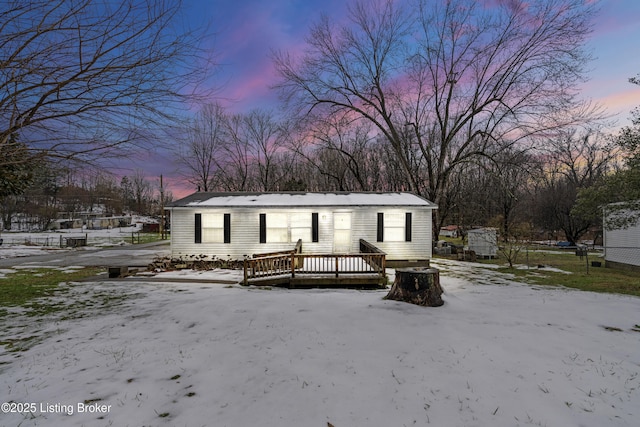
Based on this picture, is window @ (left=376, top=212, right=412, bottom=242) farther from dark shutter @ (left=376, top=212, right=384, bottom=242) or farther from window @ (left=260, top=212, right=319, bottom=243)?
window @ (left=260, top=212, right=319, bottom=243)

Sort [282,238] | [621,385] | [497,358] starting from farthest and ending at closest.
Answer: [282,238]
[497,358]
[621,385]

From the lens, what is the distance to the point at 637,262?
15711 millimetres

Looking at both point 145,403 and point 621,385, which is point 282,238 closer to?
point 145,403

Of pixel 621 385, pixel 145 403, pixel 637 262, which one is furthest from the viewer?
pixel 637 262

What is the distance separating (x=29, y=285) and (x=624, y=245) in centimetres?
2962

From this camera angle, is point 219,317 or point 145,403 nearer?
point 145,403

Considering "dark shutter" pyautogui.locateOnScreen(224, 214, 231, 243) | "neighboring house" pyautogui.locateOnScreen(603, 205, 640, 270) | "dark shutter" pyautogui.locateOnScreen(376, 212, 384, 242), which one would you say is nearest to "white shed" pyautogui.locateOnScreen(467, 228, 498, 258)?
"neighboring house" pyautogui.locateOnScreen(603, 205, 640, 270)

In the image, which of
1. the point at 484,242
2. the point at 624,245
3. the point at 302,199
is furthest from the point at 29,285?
the point at 624,245

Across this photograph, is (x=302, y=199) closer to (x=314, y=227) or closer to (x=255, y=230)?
(x=314, y=227)

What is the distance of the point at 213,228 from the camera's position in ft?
47.1

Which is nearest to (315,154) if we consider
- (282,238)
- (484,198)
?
(484,198)

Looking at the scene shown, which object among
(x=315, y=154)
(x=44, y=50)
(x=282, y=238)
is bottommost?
(x=282, y=238)

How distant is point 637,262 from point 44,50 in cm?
2523

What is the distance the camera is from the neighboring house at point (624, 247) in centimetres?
1569
